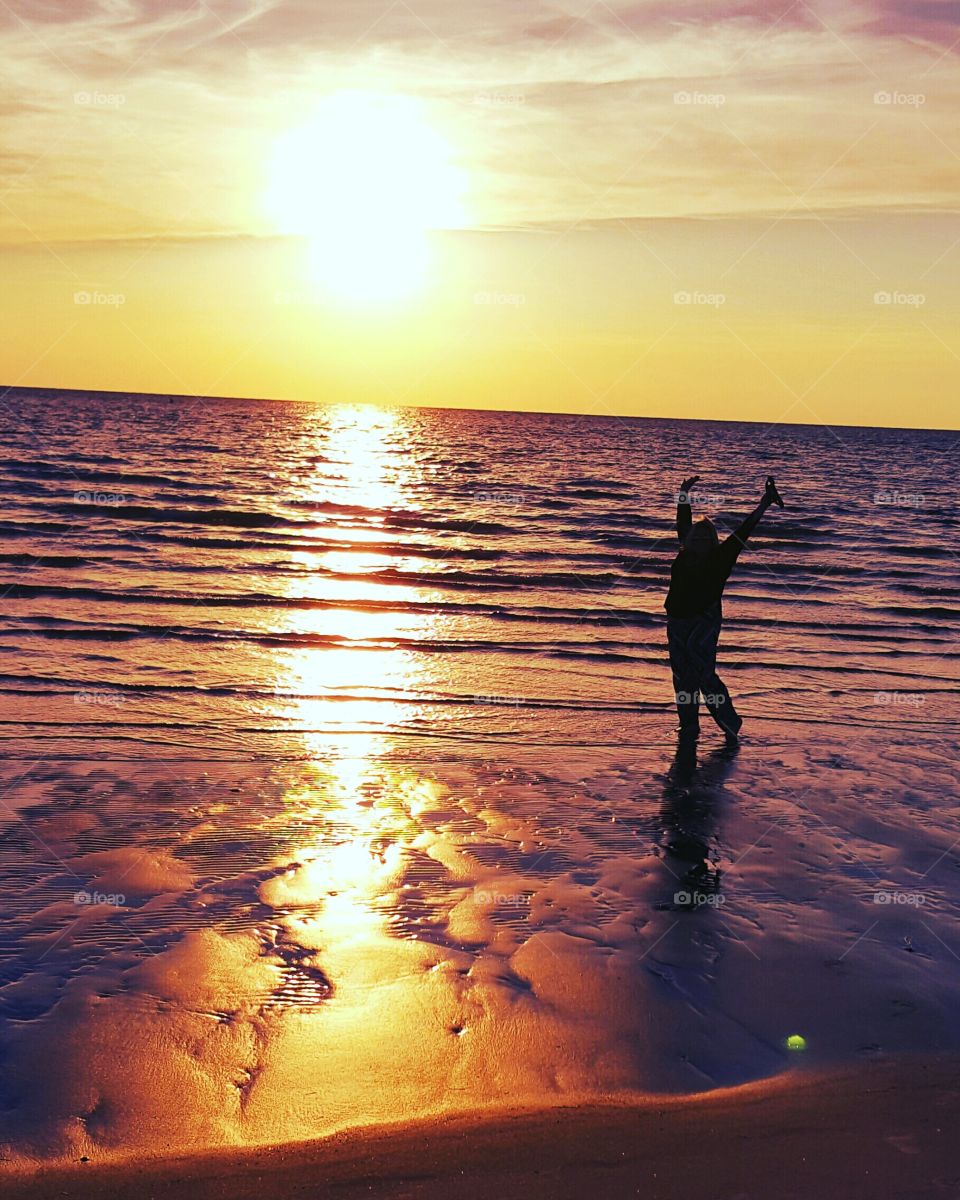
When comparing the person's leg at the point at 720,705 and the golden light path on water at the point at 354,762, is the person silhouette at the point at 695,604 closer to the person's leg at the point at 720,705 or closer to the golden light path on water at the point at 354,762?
the person's leg at the point at 720,705

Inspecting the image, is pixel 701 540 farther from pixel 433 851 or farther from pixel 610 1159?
pixel 610 1159

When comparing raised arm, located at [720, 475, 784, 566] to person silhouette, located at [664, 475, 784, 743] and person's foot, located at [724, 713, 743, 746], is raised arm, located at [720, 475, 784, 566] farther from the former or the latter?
person's foot, located at [724, 713, 743, 746]

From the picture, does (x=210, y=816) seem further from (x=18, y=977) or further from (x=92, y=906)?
(x=18, y=977)

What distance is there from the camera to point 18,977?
17.3 feet

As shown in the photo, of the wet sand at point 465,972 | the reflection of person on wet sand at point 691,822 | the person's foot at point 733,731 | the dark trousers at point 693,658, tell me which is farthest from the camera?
the person's foot at point 733,731

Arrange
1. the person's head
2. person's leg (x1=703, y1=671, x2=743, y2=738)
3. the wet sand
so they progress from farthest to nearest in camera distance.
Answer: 1. person's leg (x1=703, y1=671, x2=743, y2=738)
2. the person's head
3. the wet sand

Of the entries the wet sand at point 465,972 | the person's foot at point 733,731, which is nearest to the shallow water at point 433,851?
the wet sand at point 465,972

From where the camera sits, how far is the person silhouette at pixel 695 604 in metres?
9.19

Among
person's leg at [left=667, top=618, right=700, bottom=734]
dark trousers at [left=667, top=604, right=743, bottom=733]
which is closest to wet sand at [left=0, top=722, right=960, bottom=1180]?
person's leg at [left=667, top=618, right=700, bottom=734]

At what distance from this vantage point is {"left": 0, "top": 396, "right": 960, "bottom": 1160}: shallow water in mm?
4688

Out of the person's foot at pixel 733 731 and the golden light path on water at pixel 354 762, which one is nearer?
the golden light path on water at pixel 354 762

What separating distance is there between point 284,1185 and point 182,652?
10568mm

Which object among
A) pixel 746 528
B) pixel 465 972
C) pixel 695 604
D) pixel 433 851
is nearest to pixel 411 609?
pixel 695 604

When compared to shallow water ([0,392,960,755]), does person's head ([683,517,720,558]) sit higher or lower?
higher
